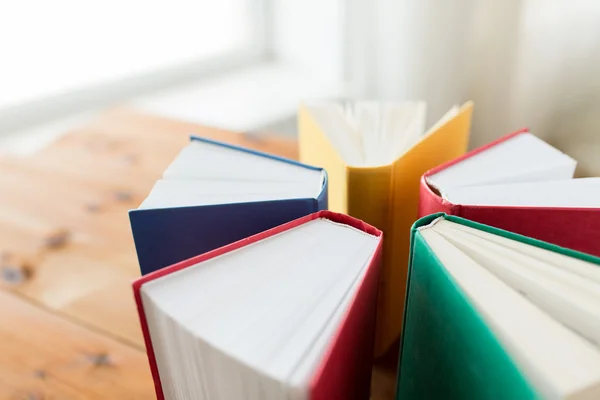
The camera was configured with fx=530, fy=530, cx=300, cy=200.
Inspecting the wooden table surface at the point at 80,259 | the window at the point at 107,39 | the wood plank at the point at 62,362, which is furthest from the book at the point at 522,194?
the window at the point at 107,39

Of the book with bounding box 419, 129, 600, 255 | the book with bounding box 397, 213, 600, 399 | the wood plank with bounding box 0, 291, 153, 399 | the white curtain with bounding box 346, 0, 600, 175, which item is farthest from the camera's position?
the white curtain with bounding box 346, 0, 600, 175

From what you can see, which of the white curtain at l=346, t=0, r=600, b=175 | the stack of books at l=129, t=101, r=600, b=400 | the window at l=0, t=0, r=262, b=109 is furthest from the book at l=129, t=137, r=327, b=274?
the window at l=0, t=0, r=262, b=109

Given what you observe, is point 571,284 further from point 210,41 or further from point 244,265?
point 210,41

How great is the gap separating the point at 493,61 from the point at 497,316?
0.61 m

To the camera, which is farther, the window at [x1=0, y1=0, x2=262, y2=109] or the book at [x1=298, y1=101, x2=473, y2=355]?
the window at [x1=0, y1=0, x2=262, y2=109]

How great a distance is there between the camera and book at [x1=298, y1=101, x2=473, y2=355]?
0.44 meters

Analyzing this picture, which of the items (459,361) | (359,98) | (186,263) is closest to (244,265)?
(186,263)

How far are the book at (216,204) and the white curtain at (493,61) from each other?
368mm

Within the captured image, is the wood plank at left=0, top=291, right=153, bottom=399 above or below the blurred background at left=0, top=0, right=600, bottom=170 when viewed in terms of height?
below

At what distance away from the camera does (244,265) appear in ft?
1.15

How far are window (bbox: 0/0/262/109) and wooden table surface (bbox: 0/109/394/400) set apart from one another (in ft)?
0.72

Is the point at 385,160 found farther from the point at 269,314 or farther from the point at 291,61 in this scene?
the point at 291,61

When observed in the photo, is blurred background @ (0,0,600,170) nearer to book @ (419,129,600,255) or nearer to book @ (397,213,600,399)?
book @ (419,129,600,255)

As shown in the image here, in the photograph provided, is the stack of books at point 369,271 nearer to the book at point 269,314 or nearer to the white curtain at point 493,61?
the book at point 269,314
